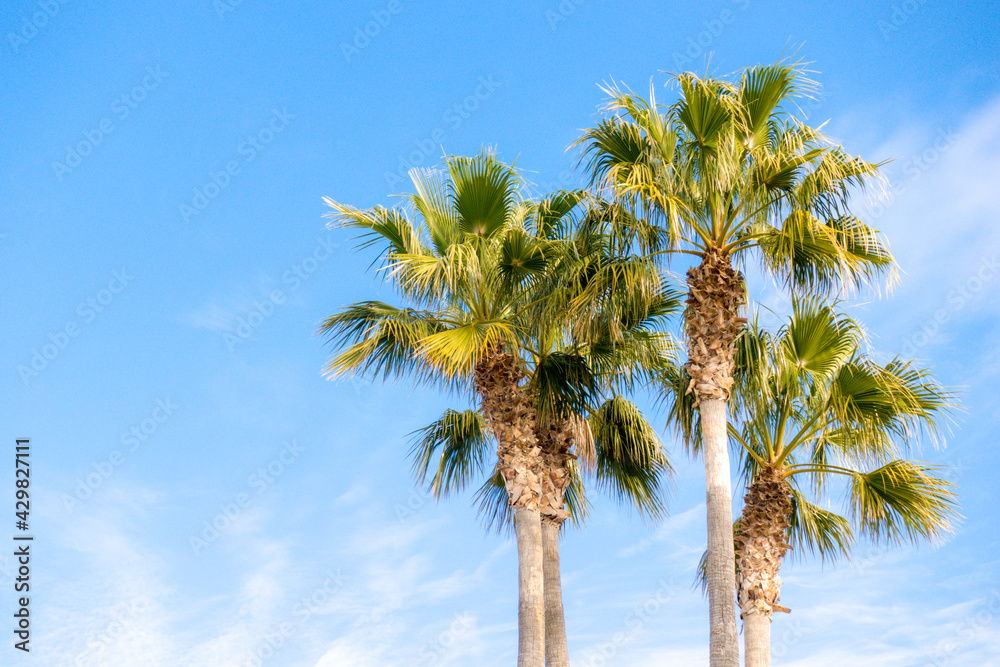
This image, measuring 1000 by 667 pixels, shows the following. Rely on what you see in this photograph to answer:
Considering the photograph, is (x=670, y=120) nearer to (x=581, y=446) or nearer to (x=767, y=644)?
(x=581, y=446)

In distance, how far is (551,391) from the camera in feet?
50.9

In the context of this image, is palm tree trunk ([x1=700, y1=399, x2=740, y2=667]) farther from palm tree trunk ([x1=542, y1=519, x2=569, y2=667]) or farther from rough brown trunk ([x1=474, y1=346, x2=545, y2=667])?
palm tree trunk ([x1=542, y1=519, x2=569, y2=667])

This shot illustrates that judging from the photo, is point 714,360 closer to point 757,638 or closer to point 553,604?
point 757,638

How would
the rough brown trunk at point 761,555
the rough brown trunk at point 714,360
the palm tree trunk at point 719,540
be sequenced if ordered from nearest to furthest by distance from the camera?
the palm tree trunk at point 719,540 < the rough brown trunk at point 714,360 < the rough brown trunk at point 761,555

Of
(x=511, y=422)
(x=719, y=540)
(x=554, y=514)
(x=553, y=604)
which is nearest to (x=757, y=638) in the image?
(x=719, y=540)

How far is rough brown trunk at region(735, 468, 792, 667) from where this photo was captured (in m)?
14.9

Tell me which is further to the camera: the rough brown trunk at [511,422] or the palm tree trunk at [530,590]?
the rough brown trunk at [511,422]

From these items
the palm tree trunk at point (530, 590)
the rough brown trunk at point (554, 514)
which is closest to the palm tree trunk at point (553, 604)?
the rough brown trunk at point (554, 514)

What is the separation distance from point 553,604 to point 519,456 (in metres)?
2.62

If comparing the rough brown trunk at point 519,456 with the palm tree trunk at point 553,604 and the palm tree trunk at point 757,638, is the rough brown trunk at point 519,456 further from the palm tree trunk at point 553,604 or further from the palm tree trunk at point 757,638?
the palm tree trunk at point 757,638

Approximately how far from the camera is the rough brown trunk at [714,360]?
1322cm

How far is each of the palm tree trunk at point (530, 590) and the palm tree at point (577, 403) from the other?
979mm

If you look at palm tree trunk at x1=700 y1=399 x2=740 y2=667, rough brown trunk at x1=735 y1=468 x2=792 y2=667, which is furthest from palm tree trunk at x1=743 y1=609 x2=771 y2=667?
palm tree trunk at x1=700 y1=399 x2=740 y2=667

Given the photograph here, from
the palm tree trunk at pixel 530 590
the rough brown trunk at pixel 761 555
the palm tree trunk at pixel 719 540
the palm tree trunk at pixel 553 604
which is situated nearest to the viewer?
the palm tree trunk at pixel 719 540
